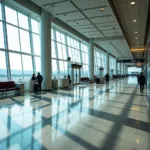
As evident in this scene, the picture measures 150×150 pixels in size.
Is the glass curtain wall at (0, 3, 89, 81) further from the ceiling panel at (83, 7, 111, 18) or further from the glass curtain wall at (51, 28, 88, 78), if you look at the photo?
the ceiling panel at (83, 7, 111, 18)

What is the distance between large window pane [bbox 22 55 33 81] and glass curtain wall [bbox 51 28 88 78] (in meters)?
3.64

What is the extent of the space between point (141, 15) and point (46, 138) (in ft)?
38.7

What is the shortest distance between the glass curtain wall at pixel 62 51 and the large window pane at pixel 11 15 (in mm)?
5156

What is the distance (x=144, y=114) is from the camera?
6.29m

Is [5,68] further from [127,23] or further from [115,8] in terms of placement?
[127,23]

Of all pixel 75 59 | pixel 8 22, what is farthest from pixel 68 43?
pixel 8 22

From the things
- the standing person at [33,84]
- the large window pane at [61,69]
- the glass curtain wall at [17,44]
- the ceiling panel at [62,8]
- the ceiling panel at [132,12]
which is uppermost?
the ceiling panel at [62,8]

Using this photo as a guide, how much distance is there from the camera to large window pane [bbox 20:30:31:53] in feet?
44.6

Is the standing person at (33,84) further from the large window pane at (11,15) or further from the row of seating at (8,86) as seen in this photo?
the large window pane at (11,15)

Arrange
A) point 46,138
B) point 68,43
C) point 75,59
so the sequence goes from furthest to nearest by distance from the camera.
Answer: point 75,59 → point 68,43 → point 46,138

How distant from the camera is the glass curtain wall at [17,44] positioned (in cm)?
1179

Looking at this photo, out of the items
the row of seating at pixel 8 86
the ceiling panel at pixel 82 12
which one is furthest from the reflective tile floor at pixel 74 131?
the ceiling panel at pixel 82 12

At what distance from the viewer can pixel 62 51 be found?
19594mm

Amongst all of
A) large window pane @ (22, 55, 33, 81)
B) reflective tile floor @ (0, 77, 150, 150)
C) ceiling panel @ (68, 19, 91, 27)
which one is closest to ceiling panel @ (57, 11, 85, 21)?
ceiling panel @ (68, 19, 91, 27)
